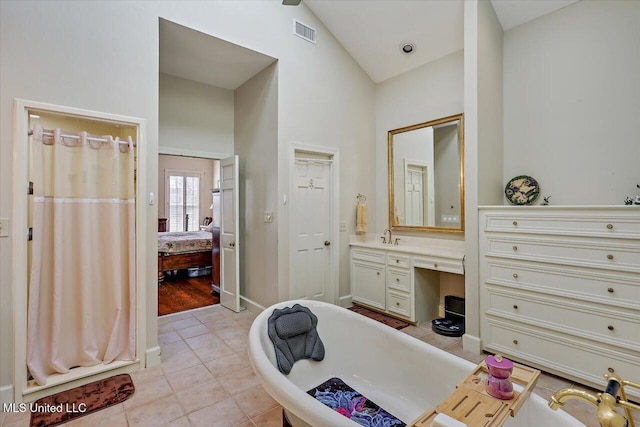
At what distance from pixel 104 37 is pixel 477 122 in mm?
3333

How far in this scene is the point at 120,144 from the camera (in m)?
2.72

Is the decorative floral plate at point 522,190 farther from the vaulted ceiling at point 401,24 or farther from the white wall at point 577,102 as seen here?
the vaulted ceiling at point 401,24

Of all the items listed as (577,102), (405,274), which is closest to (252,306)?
(405,274)

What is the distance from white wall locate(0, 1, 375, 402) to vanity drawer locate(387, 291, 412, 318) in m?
0.72

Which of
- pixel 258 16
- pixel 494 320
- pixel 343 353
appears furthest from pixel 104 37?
pixel 494 320

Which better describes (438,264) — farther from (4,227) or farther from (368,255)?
(4,227)

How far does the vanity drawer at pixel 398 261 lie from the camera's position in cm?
374

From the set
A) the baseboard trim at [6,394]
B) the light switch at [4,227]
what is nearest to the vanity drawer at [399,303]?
the baseboard trim at [6,394]

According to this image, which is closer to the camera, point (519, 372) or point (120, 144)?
point (519, 372)

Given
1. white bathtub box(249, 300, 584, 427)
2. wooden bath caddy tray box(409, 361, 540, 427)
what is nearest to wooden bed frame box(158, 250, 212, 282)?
white bathtub box(249, 300, 584, 427)

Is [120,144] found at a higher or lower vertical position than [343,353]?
higher

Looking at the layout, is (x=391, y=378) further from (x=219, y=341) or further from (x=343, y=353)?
(x=219, y=341)

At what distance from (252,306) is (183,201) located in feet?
19.7

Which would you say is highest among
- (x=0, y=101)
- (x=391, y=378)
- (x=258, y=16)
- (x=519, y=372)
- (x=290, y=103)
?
(x=258, y=16)
